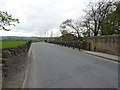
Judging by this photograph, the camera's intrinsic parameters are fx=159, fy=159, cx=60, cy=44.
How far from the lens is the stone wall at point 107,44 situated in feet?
61.9

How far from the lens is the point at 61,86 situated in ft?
19.6

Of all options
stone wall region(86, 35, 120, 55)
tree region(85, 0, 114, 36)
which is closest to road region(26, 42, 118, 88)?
stone wall region(86, 35, 120, 55)

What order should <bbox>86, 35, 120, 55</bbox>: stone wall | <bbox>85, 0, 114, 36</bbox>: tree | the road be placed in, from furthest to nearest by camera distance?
<bbox>85, 0, 114, 36</bbox>: tree
<bbox>86, 35, 120, 55</bbox>: stone wall
the road

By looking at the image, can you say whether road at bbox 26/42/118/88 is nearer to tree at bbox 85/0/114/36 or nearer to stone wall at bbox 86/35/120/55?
stone wall at bbox 86/35/120/55

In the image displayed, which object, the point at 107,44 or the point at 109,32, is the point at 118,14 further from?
the point at 109,32

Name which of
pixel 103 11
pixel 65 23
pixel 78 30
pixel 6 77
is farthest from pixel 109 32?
pixel 6 77

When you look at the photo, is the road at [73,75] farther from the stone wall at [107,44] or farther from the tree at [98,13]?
the tree at [98,13]

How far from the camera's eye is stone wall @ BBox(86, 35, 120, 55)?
1888 cm

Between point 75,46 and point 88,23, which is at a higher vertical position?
point 88,23

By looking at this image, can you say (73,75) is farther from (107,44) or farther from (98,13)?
(98,13)

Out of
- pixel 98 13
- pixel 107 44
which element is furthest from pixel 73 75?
pixel 98 13

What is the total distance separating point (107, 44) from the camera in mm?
21328

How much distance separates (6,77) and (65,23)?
167ft

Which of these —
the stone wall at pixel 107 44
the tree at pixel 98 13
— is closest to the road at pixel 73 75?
the stone wall at pixel 107 44
